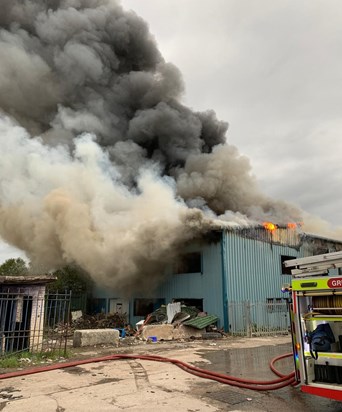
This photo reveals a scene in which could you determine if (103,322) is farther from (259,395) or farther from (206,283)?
(259,395)

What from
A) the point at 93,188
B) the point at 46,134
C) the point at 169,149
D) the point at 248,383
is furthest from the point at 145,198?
the point at 248,383

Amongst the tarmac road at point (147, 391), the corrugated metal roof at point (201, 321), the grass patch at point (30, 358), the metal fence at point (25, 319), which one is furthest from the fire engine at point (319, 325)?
the corrugated metal roof at point (201, 321)

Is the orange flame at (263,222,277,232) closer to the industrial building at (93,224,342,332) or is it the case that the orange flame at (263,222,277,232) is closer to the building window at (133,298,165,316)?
the industrial building at (93,224,342,332)

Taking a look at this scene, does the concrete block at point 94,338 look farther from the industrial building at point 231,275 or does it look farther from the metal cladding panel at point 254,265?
the metal cladding panel at point 254,265

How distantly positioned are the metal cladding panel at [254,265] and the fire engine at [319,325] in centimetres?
1165

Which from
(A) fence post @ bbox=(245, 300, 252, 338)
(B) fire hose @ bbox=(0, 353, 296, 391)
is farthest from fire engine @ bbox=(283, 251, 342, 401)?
(A) fence post @ bbox=(245, 300, 252, 338)

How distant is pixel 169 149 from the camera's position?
2338cm

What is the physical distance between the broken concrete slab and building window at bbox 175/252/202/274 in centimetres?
373

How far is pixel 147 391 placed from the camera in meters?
6.12

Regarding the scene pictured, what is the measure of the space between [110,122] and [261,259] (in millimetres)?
13144

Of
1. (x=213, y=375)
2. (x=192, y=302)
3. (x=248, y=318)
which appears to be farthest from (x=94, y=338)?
(x=248, y=318)

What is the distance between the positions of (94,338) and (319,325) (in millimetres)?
8960

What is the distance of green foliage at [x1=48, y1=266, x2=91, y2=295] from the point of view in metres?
22.0

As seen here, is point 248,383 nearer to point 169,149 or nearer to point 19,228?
point 19,228
